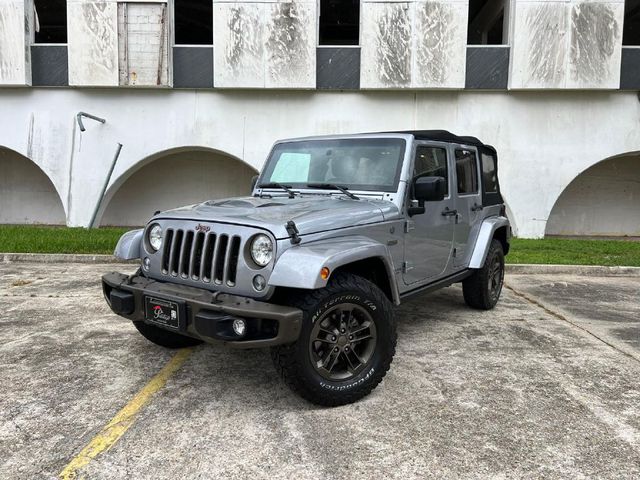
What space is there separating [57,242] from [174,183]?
5.63m

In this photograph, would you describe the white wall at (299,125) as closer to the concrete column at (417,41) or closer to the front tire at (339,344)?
the concrete column at (417,41)

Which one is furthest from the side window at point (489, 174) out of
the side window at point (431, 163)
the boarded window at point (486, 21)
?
the boarded window at point (486, 21)

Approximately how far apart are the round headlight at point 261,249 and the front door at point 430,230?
144cm

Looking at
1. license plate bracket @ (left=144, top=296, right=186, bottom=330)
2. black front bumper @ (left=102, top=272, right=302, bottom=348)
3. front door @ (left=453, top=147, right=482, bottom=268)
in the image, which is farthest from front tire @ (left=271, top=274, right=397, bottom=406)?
front door @ (left=453, top=147, right=482, bottom=268)

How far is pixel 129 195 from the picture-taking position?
15.0m

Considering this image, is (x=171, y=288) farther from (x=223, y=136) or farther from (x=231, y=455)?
(x=223, y=136)

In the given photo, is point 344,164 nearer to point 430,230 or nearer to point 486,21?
point 430,230

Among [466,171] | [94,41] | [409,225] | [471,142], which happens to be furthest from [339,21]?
[409,225]

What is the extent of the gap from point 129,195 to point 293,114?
581 centimetres

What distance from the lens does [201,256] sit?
3.27 metres

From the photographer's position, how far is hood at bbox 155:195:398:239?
10.5 ft

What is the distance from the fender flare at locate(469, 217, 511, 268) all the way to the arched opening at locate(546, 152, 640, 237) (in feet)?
34.3

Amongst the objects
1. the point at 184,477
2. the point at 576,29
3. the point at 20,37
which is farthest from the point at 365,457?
the point at 20,37

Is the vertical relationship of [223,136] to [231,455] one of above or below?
above
